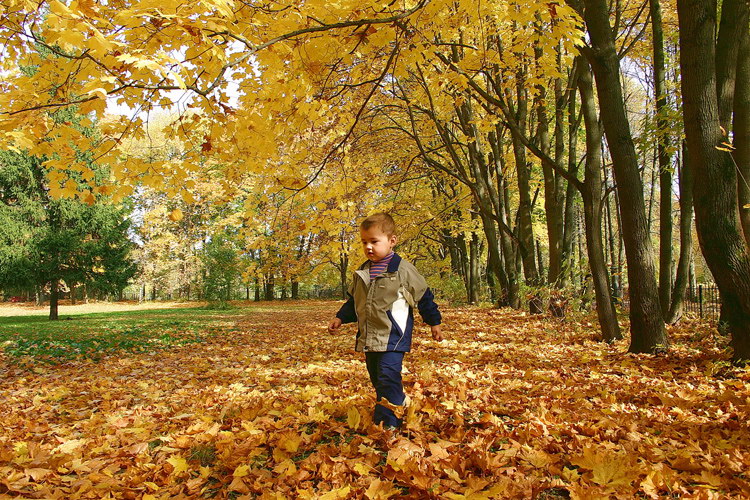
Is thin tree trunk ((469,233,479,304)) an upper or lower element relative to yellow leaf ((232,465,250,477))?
upper

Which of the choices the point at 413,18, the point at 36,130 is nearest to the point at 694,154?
the point at 413,18

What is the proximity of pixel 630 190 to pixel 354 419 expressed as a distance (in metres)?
4.36

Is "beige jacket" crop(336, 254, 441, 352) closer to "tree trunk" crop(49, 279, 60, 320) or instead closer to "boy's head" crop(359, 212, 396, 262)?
"boy's head" crop(359, 212, 396, 262)

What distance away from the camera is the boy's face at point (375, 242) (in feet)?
9.66

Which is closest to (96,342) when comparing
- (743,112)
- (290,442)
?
(290,442)

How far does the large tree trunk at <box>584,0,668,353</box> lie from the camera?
511 centimetres

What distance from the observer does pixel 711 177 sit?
3.94 meters

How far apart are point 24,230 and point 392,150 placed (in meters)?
14.7

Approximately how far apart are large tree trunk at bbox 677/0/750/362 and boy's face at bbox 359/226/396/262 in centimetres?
310

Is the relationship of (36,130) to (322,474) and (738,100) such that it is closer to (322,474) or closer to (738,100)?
(322,474)

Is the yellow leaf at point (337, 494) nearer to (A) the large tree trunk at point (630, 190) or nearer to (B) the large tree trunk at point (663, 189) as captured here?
(A) the large tree trunk at point (630, 190)

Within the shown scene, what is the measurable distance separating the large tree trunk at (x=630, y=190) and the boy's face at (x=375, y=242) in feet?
12.2

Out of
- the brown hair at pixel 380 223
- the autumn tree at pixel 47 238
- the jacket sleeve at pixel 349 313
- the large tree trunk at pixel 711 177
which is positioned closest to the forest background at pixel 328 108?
the large tree trunk at pixel 711 177

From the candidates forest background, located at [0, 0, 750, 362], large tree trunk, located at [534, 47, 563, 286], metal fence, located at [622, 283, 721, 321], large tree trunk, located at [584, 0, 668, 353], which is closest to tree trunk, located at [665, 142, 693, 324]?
forest background, located at [0, 0, 750, 362]
